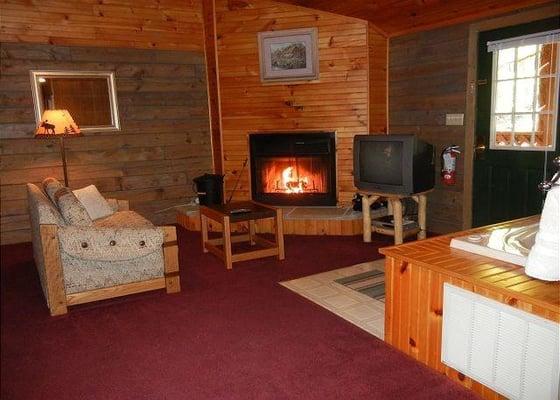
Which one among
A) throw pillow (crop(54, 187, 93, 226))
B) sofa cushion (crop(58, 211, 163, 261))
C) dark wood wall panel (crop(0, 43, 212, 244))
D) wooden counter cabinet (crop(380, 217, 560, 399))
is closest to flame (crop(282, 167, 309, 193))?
dark wood wall panel (crop(0, 43, 212, 244))

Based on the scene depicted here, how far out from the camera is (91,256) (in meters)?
3.07

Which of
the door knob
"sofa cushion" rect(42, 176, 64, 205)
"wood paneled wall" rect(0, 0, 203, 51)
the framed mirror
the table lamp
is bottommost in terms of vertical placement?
"sofa cushion" rect(42, 176, 64, 205)

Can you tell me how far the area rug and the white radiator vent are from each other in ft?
2.03

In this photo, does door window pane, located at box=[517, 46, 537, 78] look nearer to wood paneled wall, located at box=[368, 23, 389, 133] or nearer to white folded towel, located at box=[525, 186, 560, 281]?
wood paneled wall, located at box=[368, 23, 389, 133]

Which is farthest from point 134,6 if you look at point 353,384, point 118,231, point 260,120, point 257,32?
point 353,384

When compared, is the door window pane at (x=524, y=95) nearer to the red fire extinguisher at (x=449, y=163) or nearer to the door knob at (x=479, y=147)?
the door knob at (x=479, y=147)

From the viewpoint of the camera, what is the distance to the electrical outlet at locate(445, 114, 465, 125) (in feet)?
14.7

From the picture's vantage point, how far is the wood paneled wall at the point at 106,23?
4801 mm

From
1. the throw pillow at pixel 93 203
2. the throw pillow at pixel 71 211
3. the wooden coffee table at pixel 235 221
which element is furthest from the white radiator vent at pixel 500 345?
the throw pillow at pixel 93 203

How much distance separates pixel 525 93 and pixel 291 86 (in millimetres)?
2455

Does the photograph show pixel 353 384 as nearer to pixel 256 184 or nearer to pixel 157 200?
pixel 256 184

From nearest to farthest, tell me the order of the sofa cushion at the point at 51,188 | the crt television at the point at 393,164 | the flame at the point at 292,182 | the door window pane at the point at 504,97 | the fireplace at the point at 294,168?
1. the sofa cushion at the point at 51,188
2. the door window pane at the point at 504,97
3. the crt television at the point at 393,164
4. the fireplace at the point at 294,168
5. the flame at the point at 292,182

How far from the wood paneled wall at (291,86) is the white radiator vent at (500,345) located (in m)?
3.36

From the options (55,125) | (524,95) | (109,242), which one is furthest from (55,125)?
(524,95)
